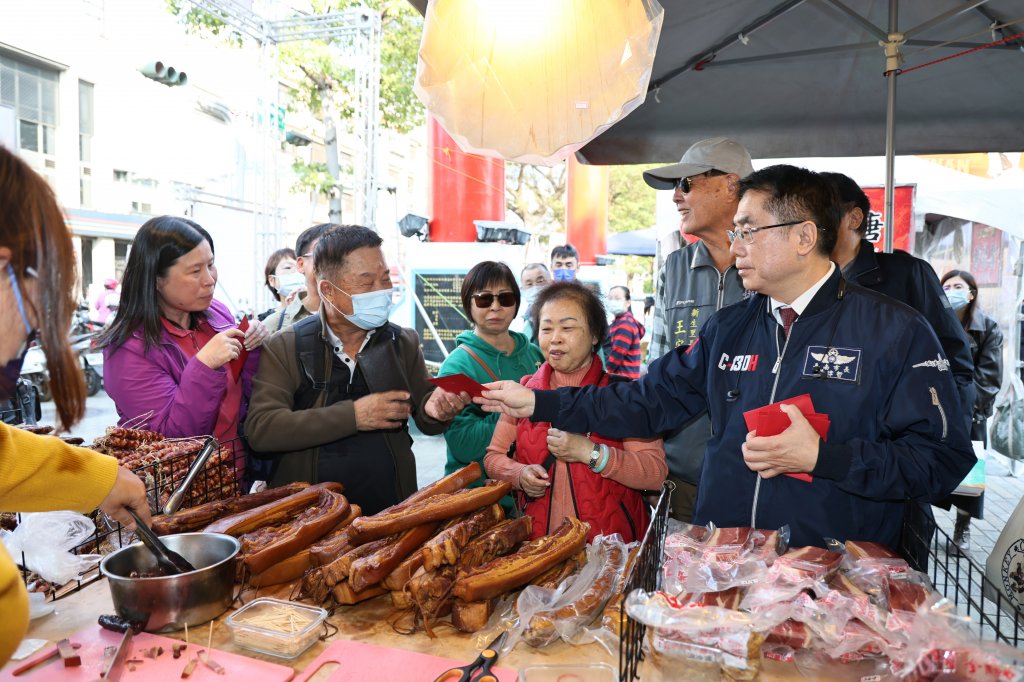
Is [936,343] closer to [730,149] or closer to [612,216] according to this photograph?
[730,149]

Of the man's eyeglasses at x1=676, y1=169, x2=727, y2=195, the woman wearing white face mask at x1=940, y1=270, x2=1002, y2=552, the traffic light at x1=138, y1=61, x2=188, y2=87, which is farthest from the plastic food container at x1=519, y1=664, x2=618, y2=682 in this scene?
the traffic light at x1=138, y1=61, x2=188, y2=87

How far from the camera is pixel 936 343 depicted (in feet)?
6.97

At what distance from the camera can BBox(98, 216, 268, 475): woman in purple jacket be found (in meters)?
2.81

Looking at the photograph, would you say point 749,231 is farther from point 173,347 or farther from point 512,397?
point 173,347

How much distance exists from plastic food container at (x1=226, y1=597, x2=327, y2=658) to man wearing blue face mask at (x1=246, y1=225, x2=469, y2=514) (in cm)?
102

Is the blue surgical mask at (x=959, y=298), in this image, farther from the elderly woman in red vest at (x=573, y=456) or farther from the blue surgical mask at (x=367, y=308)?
the blue surgical mask at (x=367, y=308)

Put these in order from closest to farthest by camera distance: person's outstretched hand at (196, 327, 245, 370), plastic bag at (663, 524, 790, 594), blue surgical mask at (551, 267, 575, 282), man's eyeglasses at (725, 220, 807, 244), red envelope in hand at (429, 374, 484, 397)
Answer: plastic bag at (663, 524, 790, 594) < man's eyeglasses at (725, 220, 807, 244) < red envelope in hand at (429, 374, 484, 397) < person's outstretched hand at (196, 327, 245, 370) < blue surgical mask at (551, 267, 575, 282)

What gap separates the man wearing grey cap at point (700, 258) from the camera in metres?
3.15

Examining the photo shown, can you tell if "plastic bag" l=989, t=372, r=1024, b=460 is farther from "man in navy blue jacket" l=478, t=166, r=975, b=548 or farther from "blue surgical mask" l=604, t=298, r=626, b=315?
"man in navy blue jacket" l=478, t=166, r=975, b=548

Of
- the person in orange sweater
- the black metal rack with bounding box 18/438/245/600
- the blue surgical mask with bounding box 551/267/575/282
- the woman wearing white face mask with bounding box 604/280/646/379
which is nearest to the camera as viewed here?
the person in orange sweater

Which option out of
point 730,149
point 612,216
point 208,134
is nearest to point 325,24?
point 730,149

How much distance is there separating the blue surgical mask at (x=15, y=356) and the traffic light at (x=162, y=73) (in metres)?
9.02

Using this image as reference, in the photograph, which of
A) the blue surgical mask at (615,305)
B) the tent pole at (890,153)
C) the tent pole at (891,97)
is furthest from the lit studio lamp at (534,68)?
the blue surgical mask at (615,305)

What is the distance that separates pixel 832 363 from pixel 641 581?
3.60 feet
